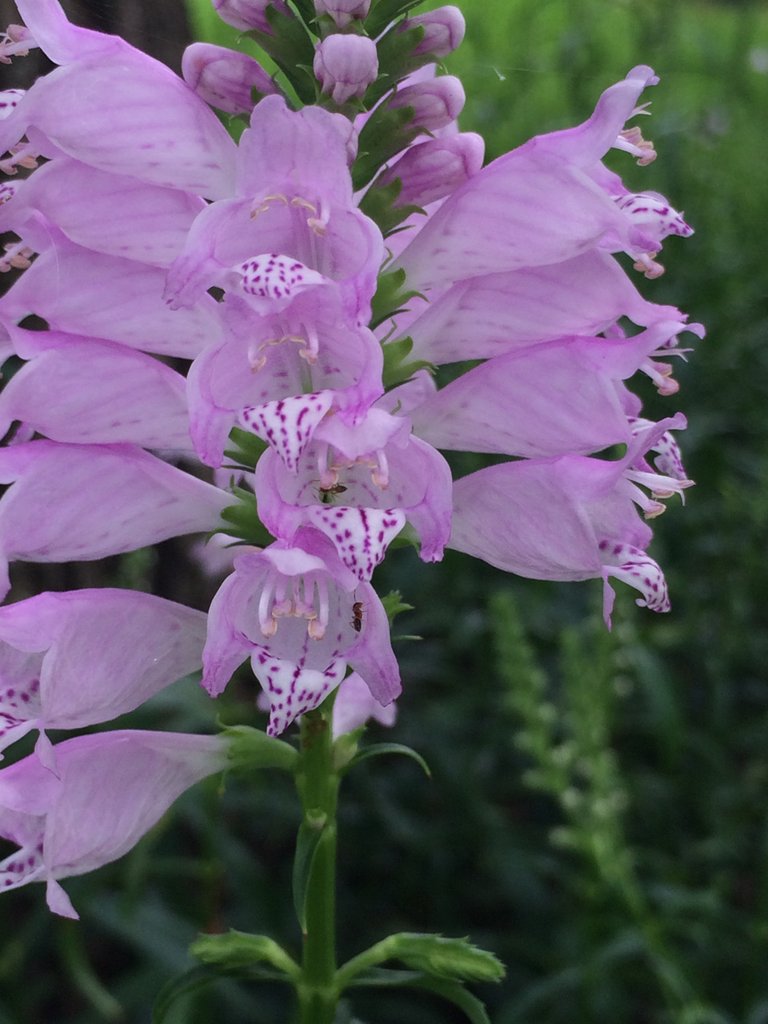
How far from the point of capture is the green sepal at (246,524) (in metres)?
1.60

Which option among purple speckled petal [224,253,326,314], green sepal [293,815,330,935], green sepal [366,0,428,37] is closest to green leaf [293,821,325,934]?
green sepal [293,815,330,935]

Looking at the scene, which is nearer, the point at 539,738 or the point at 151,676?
the point at 151,676

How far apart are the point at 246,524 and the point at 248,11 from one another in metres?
0.69

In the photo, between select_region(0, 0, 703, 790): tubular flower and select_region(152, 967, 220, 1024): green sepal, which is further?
select_region(152, 967, 220, 1024): green sepal

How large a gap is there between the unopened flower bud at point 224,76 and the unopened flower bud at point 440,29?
8.3 inches

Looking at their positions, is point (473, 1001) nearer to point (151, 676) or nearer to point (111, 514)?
point (151, 676)

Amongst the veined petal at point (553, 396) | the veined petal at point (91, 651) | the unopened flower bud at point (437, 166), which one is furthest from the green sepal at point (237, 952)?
the unopened flower bud at point (437, 166)

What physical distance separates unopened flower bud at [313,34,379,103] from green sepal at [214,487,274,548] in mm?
556

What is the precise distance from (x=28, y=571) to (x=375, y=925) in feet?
4.51

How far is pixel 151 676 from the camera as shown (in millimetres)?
1605

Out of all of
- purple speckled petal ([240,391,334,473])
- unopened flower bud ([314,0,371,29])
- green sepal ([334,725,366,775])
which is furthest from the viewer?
green sepal ([334,725,366,775])

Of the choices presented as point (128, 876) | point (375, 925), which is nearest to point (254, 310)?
point (128, 876)

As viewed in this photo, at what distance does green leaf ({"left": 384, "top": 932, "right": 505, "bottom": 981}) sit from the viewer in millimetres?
1624

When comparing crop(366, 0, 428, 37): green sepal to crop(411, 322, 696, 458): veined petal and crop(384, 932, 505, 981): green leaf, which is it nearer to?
Answer: crop(411, 322, 696, 458): veined petal
